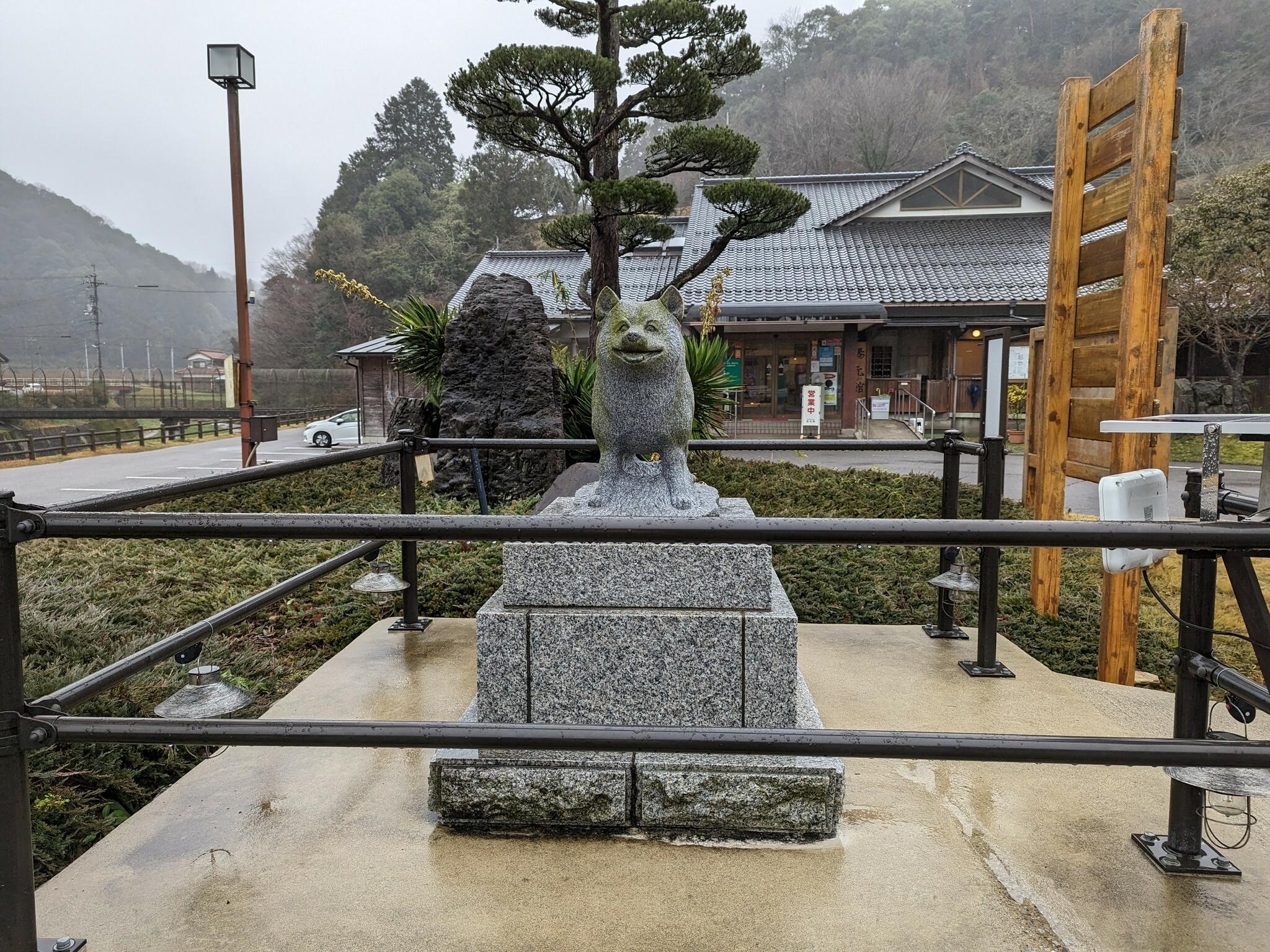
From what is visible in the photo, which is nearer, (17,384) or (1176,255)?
(1176,255)

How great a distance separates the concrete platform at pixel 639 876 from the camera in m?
1.69

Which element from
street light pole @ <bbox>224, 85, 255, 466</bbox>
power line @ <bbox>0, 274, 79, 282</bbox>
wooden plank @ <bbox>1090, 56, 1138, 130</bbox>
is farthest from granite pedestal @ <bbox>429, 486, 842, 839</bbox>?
power line @ <bbox>0, 274, 79, 282</bbox>

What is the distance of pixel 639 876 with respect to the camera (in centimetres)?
193

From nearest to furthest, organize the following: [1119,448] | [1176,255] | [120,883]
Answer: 1. [120,883]
2. [1119,448]
3. [1176,255]

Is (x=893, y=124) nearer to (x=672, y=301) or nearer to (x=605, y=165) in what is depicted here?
(x=605, y=165)

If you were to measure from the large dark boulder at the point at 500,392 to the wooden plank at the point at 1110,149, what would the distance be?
420 cm

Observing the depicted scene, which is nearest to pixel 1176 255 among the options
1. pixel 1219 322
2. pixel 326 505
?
pixel 1219 322

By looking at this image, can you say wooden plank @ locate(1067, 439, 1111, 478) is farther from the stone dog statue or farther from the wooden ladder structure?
the stone dog statue

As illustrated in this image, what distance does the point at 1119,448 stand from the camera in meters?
3.17

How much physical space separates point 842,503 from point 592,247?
3.33 m

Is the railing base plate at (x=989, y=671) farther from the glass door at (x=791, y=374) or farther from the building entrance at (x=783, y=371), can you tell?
the glass door at (x=791, y=374)

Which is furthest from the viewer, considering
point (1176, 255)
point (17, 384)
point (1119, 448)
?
point (17, 384)

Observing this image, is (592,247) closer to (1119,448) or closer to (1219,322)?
(1119,448)

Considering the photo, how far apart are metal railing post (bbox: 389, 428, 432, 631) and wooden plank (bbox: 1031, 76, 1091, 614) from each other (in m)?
3.12
